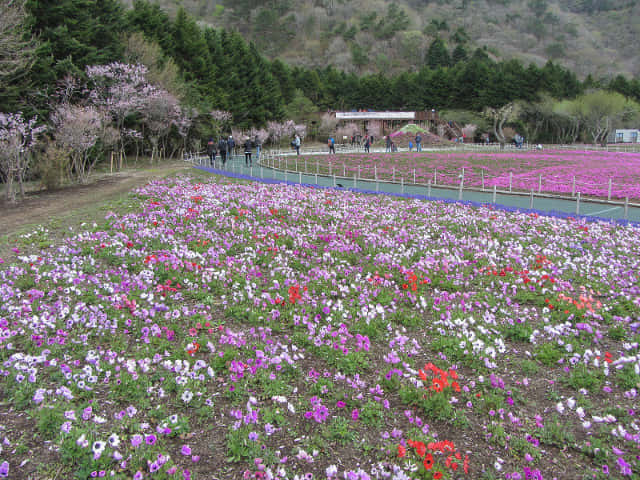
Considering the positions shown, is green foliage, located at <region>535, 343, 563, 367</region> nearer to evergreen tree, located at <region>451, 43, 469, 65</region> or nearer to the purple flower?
the purple flower

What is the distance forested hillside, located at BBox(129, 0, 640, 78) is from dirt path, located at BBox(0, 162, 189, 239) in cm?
12585

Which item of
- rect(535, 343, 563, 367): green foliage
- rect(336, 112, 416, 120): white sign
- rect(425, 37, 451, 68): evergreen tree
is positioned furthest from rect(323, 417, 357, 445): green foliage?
rect(425, 37, 451, 68): evergreen tree

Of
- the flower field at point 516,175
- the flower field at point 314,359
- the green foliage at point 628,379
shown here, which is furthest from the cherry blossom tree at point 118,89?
the green foliage at point 628,379

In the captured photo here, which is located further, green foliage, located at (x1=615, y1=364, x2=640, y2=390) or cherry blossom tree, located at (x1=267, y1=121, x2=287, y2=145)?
cherry blossom tree, located at (x1=267, y1=121, x2=287, y2=145)

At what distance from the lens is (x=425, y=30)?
160750 millimetres

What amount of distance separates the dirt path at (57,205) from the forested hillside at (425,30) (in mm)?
125849

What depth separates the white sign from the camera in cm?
9425

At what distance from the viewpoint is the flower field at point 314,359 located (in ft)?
13.7

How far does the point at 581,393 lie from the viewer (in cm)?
517

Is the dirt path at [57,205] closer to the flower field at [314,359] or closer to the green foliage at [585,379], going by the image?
the flower field at [314,359]

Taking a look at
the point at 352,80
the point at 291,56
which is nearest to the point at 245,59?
the point at 352,80

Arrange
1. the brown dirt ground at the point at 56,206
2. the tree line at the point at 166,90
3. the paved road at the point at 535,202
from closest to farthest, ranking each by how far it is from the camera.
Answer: the brown dirt ground at the point at 56,206
the paved road at the point at 535,202
the tree line at the point at 166,90

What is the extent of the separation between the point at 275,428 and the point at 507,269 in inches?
247

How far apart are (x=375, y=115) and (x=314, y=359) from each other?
311 ft
